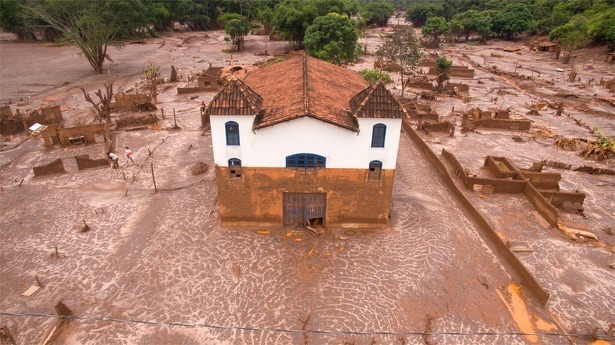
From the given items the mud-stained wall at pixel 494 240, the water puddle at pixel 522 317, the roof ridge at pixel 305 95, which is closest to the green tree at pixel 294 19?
the mud-stained wall at pixel 494 240

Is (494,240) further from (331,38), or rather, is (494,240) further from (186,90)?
Answer: (331,38)

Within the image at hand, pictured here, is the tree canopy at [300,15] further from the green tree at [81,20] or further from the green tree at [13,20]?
the green tree at [13,20]

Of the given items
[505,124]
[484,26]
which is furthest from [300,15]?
[484,26]

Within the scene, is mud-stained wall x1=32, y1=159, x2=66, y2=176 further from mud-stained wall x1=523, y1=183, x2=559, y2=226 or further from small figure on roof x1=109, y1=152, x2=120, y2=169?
mud-stained wall x1=523, y1=183, x2=559, y2=226

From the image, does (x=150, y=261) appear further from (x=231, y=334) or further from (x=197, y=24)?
(x=197, y=24)

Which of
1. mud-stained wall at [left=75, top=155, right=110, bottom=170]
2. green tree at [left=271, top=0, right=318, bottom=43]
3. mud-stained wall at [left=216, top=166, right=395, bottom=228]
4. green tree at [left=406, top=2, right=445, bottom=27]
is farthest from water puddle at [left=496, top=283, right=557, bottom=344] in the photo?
green tree at [left=406, top=2, right=445, bottom=27]

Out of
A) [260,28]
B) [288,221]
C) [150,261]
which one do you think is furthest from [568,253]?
[260,28]
